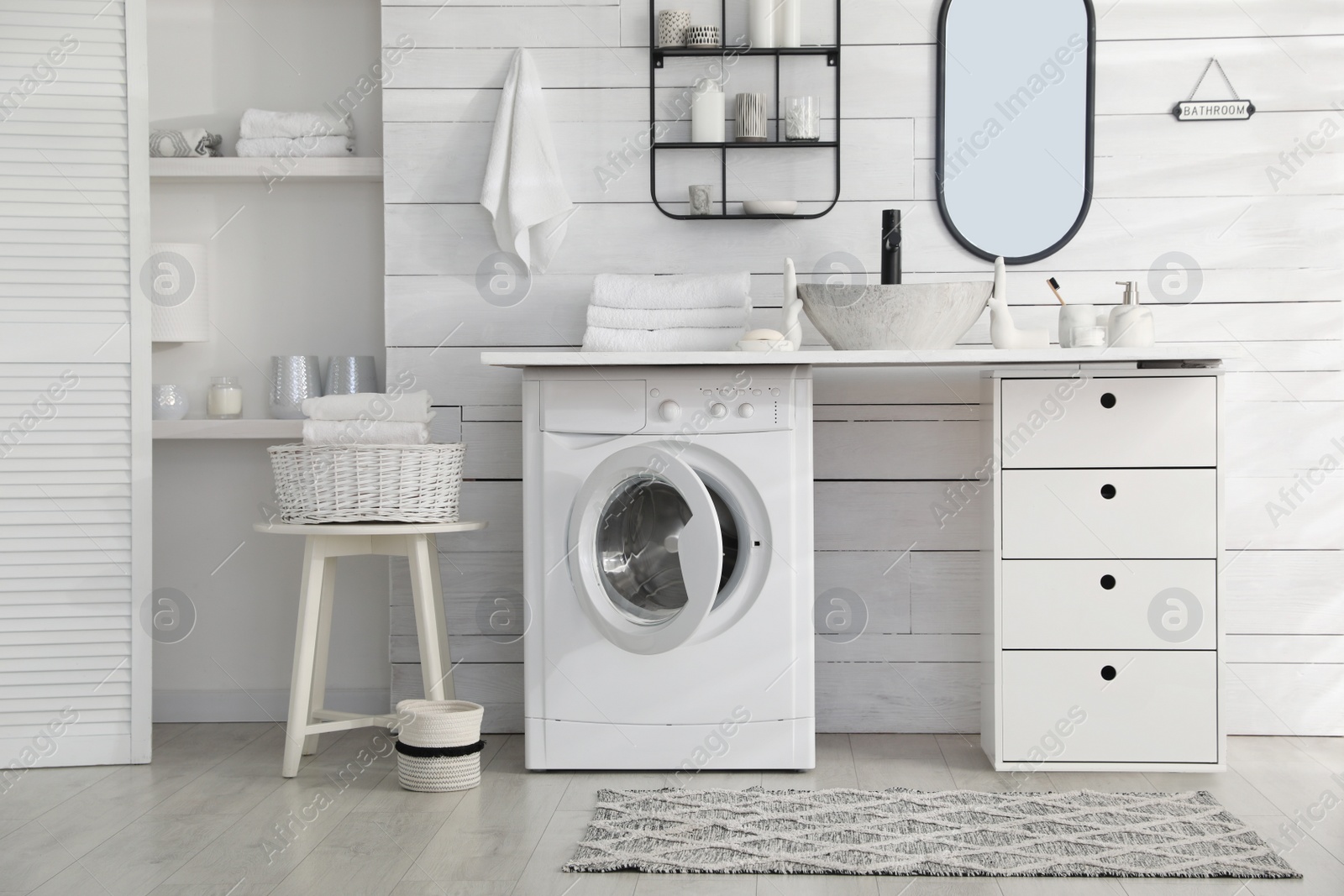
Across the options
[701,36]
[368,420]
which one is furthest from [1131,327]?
[368,420]

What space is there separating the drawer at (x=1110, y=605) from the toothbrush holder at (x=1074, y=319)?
46 centimetres

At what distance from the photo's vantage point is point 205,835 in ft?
6.37

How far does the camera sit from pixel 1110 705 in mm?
2205

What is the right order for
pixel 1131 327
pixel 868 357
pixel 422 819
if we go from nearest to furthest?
1. pixel 422 819
2. pixel 868 357
3. pixel 1131 327

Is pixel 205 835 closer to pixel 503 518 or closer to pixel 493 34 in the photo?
pixel 503 518

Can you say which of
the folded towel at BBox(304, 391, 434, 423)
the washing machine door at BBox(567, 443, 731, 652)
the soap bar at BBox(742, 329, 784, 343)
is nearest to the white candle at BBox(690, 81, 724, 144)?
the soap bar at BBox(742, 329, 784, 343)

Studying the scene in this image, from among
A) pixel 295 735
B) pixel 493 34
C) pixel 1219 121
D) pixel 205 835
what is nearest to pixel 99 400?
pixel 295 735

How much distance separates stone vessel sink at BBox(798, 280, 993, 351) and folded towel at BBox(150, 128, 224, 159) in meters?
1.56

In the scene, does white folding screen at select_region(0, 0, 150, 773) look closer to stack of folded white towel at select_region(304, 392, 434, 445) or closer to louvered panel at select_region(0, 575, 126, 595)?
louvered panel at select_region(0, 575, 126, 595)

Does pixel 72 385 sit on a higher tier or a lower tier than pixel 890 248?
lower

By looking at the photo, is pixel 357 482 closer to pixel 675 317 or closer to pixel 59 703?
pixel 675 317

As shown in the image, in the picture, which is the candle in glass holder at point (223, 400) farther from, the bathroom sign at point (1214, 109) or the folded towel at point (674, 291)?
the bathroom sign at point (1214, 109)

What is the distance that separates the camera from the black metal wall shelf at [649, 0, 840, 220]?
256 centimetres

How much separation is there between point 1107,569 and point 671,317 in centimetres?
107
